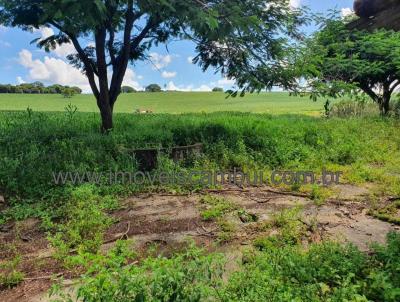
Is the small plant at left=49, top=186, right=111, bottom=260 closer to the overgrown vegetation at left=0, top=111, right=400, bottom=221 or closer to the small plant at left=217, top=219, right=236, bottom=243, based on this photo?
the overgrown vegetation at left=0, top=111, right=400, bottom=221

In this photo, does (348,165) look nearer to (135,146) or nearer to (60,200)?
(135,146)

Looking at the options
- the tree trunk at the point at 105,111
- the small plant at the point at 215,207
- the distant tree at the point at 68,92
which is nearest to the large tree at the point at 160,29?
the tree trunk at the point at 105,111

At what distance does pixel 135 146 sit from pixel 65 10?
308 cm

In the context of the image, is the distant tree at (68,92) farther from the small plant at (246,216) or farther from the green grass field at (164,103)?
the small plant at (246,216)

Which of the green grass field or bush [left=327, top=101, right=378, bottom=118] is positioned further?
the green grass field

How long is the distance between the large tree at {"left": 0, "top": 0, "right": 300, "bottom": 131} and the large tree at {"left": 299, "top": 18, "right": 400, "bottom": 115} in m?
2.08

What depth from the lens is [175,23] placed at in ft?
28.9

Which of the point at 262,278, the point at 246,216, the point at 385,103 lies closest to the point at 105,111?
the point at 246,216

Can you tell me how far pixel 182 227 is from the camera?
4.73 metres

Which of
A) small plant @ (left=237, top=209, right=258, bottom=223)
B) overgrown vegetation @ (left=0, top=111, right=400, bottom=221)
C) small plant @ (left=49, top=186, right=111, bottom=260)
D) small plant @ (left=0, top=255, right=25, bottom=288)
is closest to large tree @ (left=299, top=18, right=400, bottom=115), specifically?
overgrown vegetation @ (left=0, top=111, right=400, bottom=221)

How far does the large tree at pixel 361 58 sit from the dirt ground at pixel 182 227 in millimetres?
5472

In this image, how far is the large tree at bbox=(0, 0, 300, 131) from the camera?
6453 millimetres

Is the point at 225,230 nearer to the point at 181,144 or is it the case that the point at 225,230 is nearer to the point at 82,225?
the point at 82,225

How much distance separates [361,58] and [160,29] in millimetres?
8434
